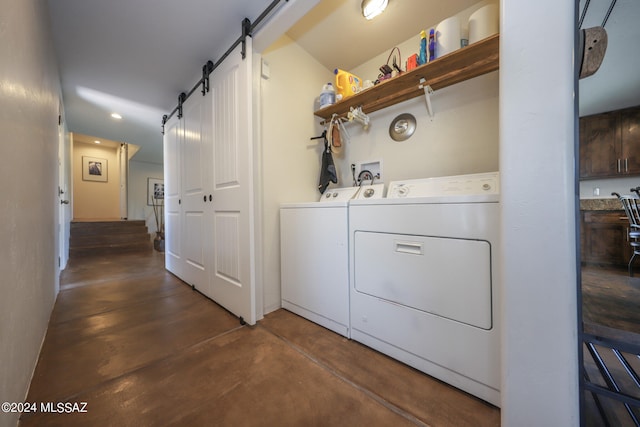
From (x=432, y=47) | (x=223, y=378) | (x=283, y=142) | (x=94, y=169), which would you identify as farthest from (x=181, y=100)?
(x=94, y=169)

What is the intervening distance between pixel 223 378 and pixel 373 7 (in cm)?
225

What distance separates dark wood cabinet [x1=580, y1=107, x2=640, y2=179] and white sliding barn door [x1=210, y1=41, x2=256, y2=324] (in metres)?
1.53

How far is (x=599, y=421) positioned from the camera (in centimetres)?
73

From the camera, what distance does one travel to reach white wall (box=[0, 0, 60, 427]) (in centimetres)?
68

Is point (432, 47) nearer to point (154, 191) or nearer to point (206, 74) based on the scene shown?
point (206, 74)

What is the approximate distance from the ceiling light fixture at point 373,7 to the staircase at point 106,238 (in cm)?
540

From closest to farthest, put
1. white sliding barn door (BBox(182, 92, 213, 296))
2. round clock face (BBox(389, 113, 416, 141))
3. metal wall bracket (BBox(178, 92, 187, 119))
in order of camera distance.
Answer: round clock face (BBox(389, 113, 416, 141)) < white sliding barn door (BBox(182, 92, 213, 296)) < metal wall bracket (BBox(178, 92, 187, 119))

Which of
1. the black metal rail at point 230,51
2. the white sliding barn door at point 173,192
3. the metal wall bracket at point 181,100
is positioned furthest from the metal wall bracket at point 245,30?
the white sliding barn door at point 173,192

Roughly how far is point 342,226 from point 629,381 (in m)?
1.35

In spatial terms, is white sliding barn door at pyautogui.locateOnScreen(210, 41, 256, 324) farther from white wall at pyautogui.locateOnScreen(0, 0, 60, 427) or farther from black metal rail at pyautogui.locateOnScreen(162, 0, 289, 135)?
white wall at pyautogui.locateOnScreen(0, 0, 60, 427)

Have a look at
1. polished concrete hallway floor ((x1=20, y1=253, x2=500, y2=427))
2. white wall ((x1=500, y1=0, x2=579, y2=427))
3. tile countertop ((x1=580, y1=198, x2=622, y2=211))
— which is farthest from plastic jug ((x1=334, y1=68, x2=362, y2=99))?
polished concrete hallway floor ((x1=20, y1=253, x2=500, y2=427))

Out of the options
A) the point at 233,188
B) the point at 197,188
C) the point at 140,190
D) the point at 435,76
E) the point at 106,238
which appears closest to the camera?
the point at 435,76

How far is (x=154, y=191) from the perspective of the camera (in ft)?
20.4

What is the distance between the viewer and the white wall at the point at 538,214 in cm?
59
